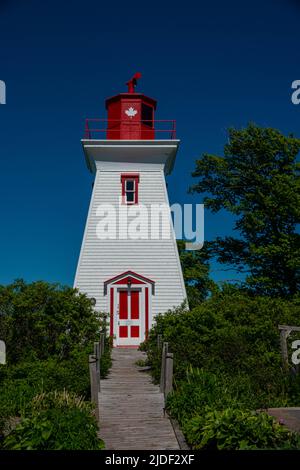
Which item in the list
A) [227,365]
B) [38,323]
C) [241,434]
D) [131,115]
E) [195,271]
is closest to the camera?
[241,434]

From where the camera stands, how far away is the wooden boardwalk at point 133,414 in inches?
328

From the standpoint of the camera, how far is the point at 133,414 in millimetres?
10258

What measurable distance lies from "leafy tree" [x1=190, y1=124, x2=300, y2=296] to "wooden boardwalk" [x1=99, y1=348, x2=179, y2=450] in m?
12.3

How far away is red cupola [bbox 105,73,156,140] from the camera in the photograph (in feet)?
76.9

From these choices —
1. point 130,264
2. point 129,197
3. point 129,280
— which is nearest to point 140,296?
point 129,280

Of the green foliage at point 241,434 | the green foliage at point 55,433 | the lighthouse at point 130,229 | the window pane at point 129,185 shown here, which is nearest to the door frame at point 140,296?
the lighthouse at point 130,229

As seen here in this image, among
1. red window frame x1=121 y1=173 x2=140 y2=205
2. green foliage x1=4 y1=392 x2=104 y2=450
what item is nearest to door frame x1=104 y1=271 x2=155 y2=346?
red window frame x1=121 y1=173 x2=140 y2=205

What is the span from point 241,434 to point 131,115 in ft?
62.3

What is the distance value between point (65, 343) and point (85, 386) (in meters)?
4.97

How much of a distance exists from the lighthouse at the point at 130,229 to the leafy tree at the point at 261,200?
506 centimetres

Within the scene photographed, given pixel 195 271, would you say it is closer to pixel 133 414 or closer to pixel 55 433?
pixel 133 414

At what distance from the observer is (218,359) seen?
13898mm

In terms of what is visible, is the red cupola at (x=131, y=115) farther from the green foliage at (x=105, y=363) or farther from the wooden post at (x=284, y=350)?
the wooden post at (x=284, y=350)
